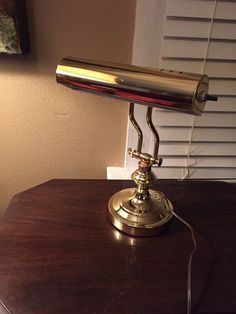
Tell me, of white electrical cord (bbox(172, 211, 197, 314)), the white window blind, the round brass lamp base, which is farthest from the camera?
the white window blind

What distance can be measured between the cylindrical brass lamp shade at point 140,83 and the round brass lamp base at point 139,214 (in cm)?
23

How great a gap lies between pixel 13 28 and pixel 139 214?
1.68 feet

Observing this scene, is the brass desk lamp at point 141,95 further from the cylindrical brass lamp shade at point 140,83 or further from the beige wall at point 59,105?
the beige wall at point 59,105

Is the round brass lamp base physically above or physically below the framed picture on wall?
below

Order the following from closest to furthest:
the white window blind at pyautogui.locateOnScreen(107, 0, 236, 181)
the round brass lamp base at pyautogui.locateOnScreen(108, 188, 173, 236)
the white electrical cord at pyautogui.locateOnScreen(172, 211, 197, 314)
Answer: the white electrical cord at pyautogui.locateOnScreen(172, 211, 197, 314)
the round brass lamp base at pyautogui.locateOnScreen(108, 188, 173, 236)
the white window blind at pyautogui.locateOnScreen(107, 0, 236, 181)

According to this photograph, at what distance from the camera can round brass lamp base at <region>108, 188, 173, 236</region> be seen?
Answer: 1.98 feet

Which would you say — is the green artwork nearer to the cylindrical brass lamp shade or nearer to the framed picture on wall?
the framed picture on wall

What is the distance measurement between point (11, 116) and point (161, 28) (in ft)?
1.54

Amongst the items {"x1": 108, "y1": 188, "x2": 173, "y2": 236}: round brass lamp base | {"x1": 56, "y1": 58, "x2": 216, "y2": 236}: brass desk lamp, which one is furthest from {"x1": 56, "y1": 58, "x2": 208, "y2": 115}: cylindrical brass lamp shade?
{"x1": 108, "y1": 188, "x2": 173, "y2": 236}: round brass lamp base

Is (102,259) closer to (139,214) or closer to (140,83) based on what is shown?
(139,214)

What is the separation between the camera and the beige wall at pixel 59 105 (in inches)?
29.3

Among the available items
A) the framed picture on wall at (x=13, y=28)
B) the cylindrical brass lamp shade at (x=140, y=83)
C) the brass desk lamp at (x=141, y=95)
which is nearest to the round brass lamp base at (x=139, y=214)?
the brass desk lamp at (x=141, y=95)

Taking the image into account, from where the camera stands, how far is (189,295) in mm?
489

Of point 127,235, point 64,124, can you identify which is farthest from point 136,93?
point 64,124
